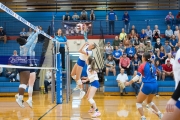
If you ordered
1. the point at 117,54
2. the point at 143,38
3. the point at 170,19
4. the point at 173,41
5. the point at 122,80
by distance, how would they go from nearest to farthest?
the point at 122,80, the point at 117,54, the point at 173,41, the point at 143,38, the point at 170,19

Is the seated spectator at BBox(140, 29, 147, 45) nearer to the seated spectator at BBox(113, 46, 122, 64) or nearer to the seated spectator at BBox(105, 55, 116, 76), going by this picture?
the seated spectator at BBox(113, 46, 122, 64)

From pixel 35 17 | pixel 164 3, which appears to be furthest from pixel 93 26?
pixel 164 3

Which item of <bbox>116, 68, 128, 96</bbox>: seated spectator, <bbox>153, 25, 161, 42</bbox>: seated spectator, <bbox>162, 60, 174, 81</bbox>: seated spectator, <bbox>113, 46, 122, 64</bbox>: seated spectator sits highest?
<bbox>153, 25, 161, 42</bbox>: seated spectator

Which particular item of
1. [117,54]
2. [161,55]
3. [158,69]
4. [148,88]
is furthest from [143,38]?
[148,88]

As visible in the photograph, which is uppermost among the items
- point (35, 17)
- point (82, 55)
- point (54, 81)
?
point (35, 17)

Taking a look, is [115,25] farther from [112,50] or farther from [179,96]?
[179,96]

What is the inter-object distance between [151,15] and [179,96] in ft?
76.6

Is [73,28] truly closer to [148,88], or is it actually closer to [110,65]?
[110,65]

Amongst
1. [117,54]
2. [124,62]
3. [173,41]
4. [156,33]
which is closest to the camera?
[124,62]

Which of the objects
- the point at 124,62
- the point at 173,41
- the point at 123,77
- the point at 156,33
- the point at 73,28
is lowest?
the point at 123,77

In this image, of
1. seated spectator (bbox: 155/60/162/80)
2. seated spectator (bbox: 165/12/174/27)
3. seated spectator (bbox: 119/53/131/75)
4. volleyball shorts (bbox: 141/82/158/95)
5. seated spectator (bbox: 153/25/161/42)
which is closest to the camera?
volleyball shorts (bbox: 141/82/158/95)

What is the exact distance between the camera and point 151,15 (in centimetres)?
2588

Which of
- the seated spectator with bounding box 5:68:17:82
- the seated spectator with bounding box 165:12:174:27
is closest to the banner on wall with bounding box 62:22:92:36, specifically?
the seated spectator with bounding box 5:68:17:82

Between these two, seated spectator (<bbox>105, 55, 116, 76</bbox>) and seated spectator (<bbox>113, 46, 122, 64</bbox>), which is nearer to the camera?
seated spectator (<bbox>105, 55, 116, 76</bbox>)
